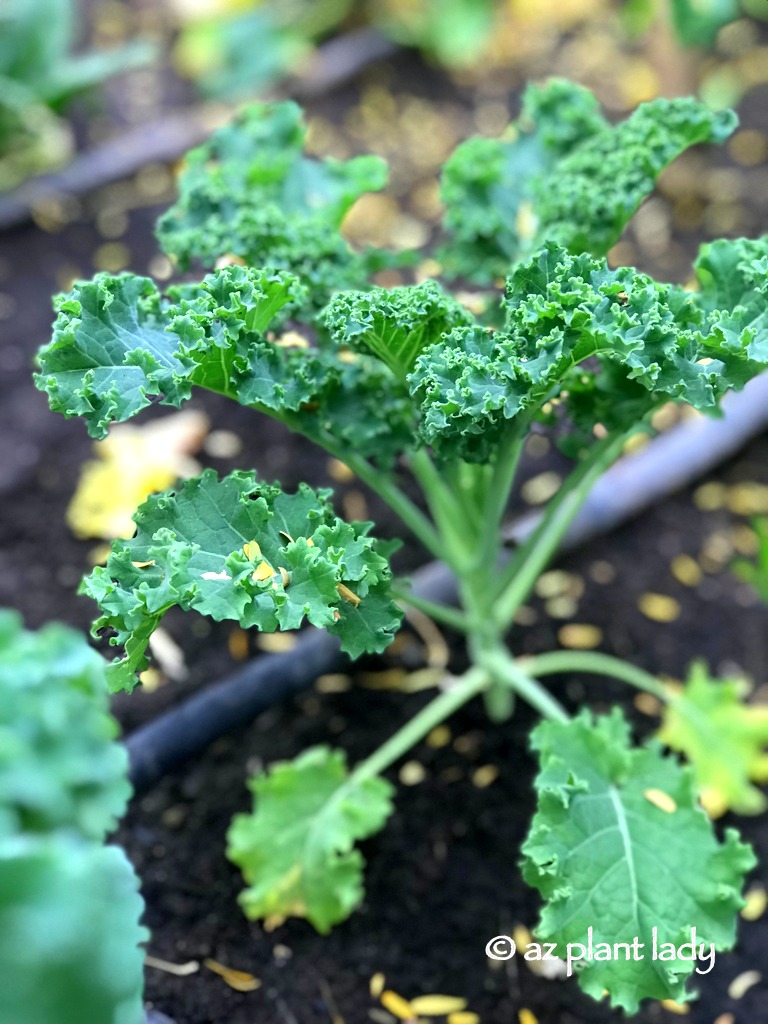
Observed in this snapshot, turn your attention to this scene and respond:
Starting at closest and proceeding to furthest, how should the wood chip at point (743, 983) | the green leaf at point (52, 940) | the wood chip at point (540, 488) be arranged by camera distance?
the green leaf at point (52, 940), the wood chip at point (743, 983), the wood chip at point (540, 488)

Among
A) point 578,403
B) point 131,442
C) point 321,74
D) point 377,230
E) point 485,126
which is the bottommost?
point 578,403

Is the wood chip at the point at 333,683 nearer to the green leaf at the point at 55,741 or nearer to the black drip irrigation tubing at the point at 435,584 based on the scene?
the black drip irrigation tubing at the point at 435,584

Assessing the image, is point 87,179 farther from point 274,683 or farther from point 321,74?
point 274,683

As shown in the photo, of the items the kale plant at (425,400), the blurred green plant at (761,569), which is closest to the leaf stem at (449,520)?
the kale plant at (425,400)

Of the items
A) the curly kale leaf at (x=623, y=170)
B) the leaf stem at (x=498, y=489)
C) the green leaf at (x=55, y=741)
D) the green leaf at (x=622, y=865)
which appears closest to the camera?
the green leaf at (x=55, y=741)

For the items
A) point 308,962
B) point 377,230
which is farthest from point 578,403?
point 377,230

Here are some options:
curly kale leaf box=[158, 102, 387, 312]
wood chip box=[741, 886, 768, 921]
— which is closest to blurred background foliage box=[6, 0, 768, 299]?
curly kale leaf box=[158, 102, 387, 312]

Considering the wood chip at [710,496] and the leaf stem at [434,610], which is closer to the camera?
the leaf stem at [434,610]

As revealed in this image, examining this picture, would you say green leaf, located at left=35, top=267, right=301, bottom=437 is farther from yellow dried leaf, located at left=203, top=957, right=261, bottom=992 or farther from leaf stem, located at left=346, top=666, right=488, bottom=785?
yellow dried leaf, located at left=203, top=957, right=261, bottom=992
